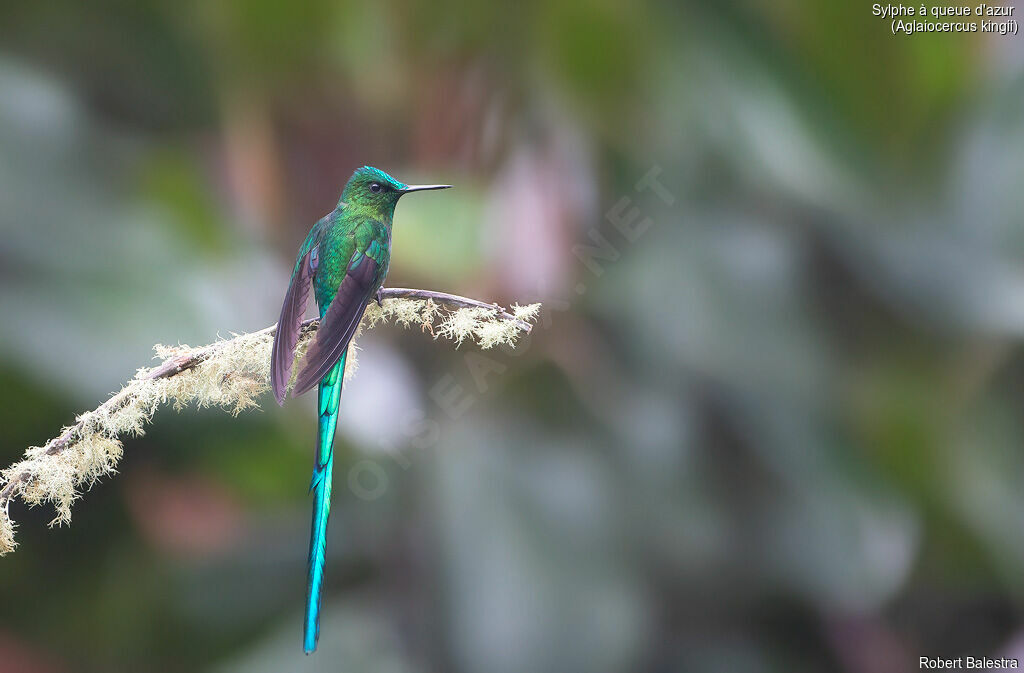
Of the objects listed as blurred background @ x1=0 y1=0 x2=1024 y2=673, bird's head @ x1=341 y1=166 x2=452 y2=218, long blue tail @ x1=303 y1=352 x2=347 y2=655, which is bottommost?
long blue tail @ x1=303 y1=352 x2=347 y2=655

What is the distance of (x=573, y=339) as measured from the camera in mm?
1248

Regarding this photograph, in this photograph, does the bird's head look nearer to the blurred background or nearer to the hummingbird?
the hummingbird

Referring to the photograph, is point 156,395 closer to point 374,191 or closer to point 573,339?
point 374,191

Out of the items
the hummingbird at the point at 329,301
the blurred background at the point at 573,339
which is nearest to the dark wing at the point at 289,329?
the hummingbird at the point at 329,301

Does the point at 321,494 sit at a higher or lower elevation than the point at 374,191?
lower

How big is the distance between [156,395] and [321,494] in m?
0.06

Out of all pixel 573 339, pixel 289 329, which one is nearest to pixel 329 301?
pixel 289 329

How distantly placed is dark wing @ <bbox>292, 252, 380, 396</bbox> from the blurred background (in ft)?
1.98

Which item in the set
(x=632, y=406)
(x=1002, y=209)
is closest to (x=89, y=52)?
(x=632, y=406)

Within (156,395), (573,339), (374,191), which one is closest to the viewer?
(156,395)

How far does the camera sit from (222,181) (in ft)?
4.11

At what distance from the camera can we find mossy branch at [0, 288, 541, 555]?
28 cm

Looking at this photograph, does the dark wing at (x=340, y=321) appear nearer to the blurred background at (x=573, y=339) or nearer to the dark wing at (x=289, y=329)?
the dark wing at (x=289, y=329)

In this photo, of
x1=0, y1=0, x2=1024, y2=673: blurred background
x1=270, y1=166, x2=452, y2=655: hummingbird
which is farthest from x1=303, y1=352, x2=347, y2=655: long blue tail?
x1=0, y1=0, x2=1024, y2=673: blurred background
